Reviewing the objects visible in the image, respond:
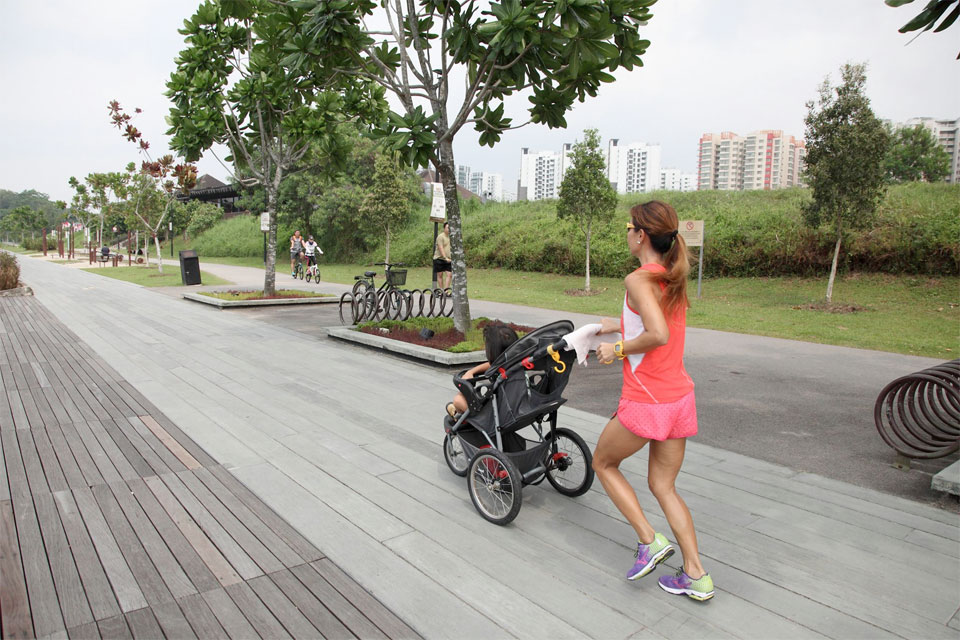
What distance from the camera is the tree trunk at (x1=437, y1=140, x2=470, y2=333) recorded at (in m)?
8.87

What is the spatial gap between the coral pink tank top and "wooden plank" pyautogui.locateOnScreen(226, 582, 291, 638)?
1767 millimetres

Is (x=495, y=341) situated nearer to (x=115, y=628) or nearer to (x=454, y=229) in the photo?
(x=115, y=628)

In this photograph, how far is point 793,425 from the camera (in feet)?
18.5

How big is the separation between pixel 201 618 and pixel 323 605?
503 millimetres

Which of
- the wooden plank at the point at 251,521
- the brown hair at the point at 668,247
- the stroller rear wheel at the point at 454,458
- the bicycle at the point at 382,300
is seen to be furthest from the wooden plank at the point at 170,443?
the bicycle at the point at 382,300

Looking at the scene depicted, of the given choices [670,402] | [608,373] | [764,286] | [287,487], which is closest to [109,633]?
[287,487]

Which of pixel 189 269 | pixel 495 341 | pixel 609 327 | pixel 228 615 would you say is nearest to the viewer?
pixel 228 615

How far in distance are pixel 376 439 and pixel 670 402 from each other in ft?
9.67

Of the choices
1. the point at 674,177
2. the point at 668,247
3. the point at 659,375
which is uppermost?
the point at 674,177

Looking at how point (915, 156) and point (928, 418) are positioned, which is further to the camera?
point (915, 156)

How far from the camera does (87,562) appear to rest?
3109 mm

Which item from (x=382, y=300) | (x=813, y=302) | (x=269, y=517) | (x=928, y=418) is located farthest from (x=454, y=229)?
(x=813, y=302)

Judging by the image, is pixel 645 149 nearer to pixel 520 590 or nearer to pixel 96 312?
pixel 96 312

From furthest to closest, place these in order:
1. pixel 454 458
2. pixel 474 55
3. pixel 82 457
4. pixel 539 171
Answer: pixel 539 171
pixel 474 55
pixel 82 457
pixel 454 458
